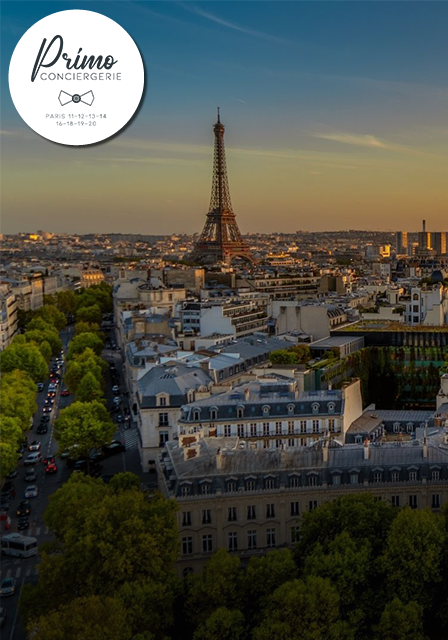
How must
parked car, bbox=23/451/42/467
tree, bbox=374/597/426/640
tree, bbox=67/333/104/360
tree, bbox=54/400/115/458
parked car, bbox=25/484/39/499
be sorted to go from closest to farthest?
tree, bbox=374/597/426/640 → parked car, bbox=25/484/39/499 → tree, bbox=54/400/115/458 → parked car, bbox=23/451/42/467 → tree, bbox=67/333/104/360

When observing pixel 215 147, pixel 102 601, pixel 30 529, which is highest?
pixel 215 147

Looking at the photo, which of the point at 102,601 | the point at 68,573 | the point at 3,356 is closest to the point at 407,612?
the point at 102,601

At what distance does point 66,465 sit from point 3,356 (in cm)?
2030

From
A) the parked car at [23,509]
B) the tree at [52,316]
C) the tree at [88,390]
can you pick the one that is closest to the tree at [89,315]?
the tree at [52,316]

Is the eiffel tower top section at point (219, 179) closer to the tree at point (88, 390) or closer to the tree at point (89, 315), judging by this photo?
the tree at point (89, 315)

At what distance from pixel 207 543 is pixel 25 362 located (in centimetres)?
3607

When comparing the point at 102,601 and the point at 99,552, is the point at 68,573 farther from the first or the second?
the point at 102,601

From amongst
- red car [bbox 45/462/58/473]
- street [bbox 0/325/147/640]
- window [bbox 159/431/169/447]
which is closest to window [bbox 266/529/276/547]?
street [bbox 0/325/147/640]

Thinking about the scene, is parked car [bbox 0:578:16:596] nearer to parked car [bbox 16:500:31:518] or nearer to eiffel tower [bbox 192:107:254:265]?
parked car [bbox 16:500:31:518]

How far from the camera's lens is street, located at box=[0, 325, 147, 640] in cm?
2783

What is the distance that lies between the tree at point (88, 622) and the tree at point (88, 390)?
31045 mm

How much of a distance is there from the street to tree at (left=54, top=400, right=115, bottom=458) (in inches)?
57.9

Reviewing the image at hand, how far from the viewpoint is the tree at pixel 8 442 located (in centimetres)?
3775

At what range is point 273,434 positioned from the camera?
35.9 m
